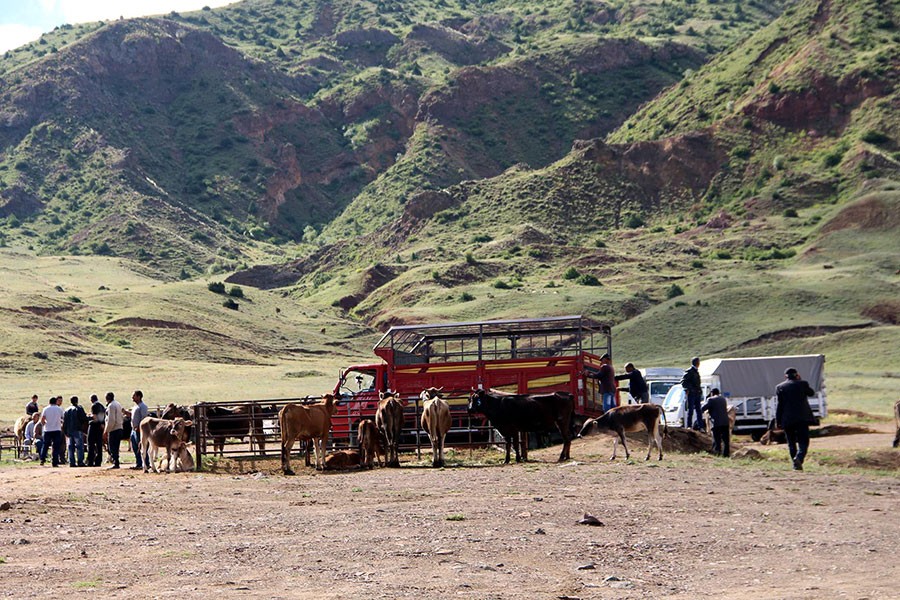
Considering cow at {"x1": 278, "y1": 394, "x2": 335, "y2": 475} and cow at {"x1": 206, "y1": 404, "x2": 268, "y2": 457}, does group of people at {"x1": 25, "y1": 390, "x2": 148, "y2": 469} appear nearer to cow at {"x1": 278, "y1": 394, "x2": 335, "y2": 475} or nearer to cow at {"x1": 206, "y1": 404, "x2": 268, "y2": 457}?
cow at {"x1": 206, "y1": 404, "x2": 268, "y2": 457}

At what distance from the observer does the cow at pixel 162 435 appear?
2544cm

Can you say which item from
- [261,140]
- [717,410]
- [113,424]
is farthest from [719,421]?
[261,140]

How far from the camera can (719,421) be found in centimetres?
2573

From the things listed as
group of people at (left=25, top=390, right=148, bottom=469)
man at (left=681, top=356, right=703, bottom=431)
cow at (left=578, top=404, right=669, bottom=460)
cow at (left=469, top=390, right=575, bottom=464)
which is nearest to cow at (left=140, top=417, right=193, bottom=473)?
group of people at (left=25, top=390, right=148, bottom=469)

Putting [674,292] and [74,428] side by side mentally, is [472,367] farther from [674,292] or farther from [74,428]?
[674,292]

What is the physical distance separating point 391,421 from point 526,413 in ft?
8.42

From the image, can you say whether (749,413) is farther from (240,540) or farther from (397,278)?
(397,278)

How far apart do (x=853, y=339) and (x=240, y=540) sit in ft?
221

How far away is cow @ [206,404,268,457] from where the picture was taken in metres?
27.2

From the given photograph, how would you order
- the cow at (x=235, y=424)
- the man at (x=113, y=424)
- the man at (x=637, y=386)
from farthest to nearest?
the man at (x=637, y=386) < the man at (x=113, y=424) < the cow at (x=235, y=424)

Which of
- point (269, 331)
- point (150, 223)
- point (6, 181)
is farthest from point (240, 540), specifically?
point (6, 181)

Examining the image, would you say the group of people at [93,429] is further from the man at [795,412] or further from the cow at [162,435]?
the man at [795,412]

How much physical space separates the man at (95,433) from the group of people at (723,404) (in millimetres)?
10789

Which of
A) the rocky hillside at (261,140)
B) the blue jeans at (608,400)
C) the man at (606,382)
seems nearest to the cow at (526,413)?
the man at (606,382)
